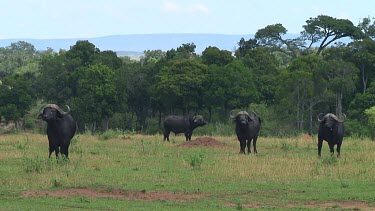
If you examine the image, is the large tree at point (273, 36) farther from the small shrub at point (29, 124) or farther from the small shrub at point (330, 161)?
the small shrub at point (330, 161)

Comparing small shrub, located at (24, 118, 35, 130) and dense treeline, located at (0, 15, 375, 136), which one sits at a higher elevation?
dense treeline, located at (0, 15, 375, 136)

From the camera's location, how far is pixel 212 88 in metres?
59.5

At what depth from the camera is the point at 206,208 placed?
46.0 feet

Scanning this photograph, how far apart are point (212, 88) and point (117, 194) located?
44146 mm

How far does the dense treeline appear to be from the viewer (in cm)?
5653

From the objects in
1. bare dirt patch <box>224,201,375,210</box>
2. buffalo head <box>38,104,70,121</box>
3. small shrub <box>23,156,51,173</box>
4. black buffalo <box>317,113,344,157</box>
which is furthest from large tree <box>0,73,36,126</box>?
bare dirt patch <box>224,201,375,210</box>

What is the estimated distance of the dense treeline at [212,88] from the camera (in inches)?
2226

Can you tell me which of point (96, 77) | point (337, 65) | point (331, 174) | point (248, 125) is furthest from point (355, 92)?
point (331, 174)

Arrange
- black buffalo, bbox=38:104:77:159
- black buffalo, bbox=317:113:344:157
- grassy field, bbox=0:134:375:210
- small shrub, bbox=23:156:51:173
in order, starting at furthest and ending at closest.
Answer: black buffalo, bbox=317:113:344:157
black buffalo, bbox=38:104:77:159
small shrub, bbox=23:156:51:173
grassy field, bbox=0:134:375:210

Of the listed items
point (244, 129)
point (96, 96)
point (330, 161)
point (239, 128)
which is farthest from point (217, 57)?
point (330, 161)

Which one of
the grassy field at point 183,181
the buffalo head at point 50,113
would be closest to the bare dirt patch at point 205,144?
the grassy field at point 183,181

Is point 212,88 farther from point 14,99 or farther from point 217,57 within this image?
point 14,99

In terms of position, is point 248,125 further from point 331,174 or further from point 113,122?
point 113,122

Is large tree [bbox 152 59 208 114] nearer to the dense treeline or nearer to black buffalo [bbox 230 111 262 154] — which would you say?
the dense treeline
